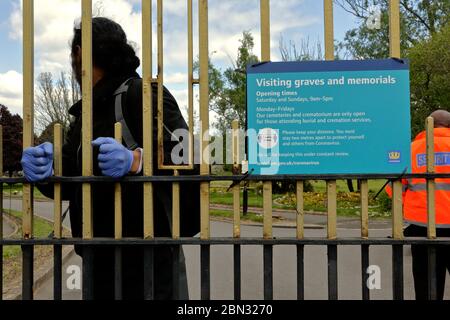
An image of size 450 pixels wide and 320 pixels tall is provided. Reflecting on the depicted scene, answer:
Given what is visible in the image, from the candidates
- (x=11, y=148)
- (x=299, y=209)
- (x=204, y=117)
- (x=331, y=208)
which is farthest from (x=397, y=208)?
(x=11, y=148)

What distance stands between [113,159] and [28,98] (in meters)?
0.58

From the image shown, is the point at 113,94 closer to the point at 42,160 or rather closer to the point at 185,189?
the point at 42,160

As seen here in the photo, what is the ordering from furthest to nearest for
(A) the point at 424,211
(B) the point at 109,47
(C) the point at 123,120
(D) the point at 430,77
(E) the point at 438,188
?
(D) the point at 430,77 → (E) the point at 438,188 → (A) the point at 424,211 → (B) the point at 109,47 → (C) the point at 123,120

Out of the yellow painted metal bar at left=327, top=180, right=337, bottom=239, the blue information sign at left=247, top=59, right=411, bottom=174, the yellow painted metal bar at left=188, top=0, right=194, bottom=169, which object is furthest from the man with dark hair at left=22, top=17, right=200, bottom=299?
the yellow painted metal bar at left=327, top=180, right=337, bottom=239

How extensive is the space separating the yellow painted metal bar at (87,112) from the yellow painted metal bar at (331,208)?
1.12 meters

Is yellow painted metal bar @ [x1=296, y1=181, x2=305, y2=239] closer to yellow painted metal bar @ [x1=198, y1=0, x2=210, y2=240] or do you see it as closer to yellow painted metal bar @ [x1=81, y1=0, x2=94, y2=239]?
yellow painted metal bar @ [x1=198, y1=0, x2=210, y2=240]

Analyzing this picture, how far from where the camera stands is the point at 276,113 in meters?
1.99

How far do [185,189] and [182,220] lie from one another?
0.53ft

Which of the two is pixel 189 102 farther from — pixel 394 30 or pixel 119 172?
pixel 394 30

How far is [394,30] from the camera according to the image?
6.73ft

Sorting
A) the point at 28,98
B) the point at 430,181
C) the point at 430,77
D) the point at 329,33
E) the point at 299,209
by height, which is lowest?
the point at 299,209

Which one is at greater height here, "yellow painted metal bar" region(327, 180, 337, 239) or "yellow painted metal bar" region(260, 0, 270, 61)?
"yellow painted metal bar" region(260, 0, 270, 61)

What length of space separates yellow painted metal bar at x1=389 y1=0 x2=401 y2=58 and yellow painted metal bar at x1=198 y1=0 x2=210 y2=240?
33.8 inches

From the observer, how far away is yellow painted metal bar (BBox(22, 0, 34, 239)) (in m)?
2.12
